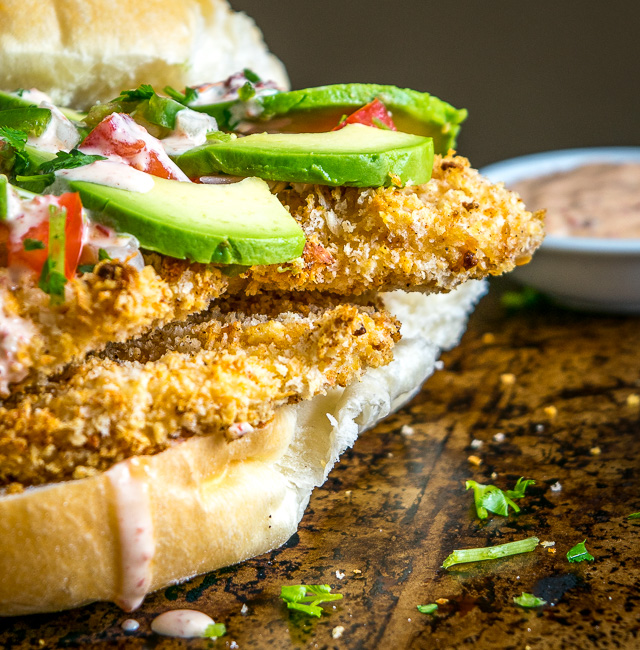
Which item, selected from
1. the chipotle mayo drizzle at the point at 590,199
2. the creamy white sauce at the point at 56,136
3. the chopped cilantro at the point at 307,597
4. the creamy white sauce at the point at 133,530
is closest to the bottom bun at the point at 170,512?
the creamy white sauce at the point at 133,530

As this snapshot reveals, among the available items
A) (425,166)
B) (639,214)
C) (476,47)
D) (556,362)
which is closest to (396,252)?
(425,166)

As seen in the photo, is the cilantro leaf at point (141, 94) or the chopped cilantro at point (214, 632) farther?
the cilantro leaf at point (141, 94)

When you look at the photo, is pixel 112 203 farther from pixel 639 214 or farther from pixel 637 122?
pixel 637 122

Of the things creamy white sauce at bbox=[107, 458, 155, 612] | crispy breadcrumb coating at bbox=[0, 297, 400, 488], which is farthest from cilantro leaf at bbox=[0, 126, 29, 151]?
creamy white sauce at bbox=[107, 458, 155, 612]

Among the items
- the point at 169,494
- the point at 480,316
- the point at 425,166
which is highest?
the point at 425,166

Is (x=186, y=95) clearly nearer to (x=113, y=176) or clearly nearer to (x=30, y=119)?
(x=30, y=119)

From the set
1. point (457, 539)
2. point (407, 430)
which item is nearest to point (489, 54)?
point (407, 430)

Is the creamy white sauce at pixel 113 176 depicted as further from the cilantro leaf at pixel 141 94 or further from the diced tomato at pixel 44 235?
the cilantro leaf at pixel 141 94
